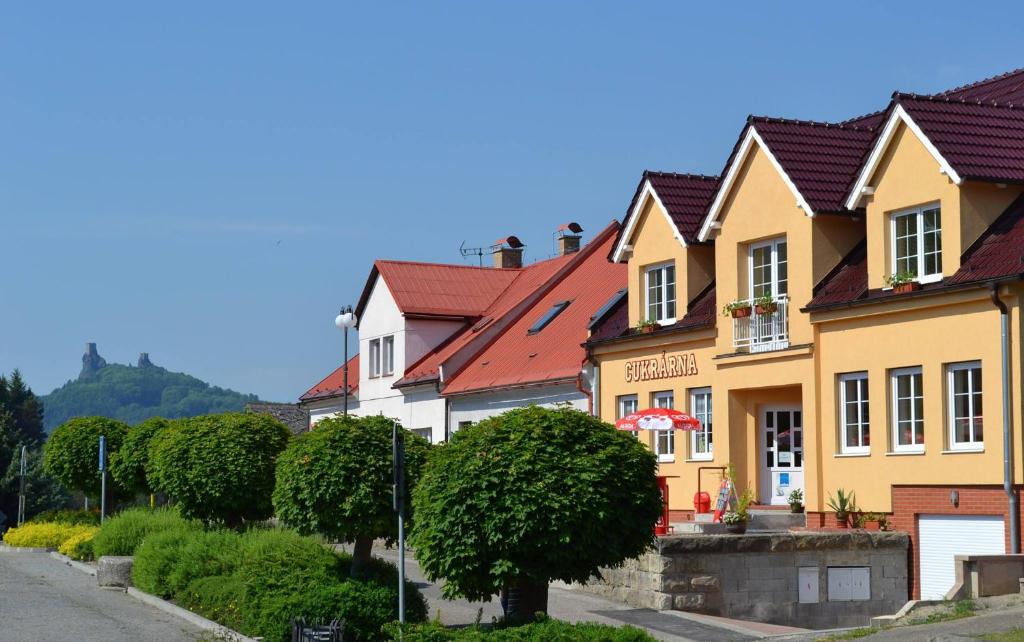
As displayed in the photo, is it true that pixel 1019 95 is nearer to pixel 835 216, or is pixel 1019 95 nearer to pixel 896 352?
pixel 835 216

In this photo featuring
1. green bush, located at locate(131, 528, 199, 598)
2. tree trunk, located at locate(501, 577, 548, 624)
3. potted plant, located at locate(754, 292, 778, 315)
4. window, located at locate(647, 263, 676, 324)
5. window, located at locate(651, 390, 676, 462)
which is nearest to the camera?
tree trunk, located at locate(501, 577, 548, 624)

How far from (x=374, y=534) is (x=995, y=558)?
938 centimetres

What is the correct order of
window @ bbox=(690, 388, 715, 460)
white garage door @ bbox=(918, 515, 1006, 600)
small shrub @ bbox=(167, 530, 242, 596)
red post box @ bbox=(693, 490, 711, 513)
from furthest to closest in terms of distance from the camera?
1. window @ bbox=(690, 388, 715, 460)
2. red post box @ bbox=(693, 490, 711, 513)
3. small shrub @ bbox=(167, 530, 242, 596)
4. white garage door @ bbox=(918, 515, 1006, 600)

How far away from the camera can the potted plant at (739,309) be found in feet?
98.6

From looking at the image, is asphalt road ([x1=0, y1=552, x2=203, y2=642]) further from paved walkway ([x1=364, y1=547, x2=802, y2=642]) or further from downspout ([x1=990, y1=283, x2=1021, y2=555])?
downspout ([x1=990, y1=283, x2=1021, y2=555])

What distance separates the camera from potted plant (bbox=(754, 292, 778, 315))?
2942cm

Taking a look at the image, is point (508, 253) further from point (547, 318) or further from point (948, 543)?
point (948, 543)

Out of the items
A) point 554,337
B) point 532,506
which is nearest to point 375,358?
point 554,337

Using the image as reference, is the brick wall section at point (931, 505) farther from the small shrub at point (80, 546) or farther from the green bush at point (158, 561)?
the small shrub at point (80, 546)

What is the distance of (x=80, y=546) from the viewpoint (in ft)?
115

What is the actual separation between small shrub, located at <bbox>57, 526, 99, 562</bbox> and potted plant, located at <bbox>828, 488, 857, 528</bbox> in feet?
55.7

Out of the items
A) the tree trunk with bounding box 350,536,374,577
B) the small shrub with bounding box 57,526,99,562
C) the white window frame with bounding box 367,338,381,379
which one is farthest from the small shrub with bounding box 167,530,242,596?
the white window frame with bounding box 367,338,381,379

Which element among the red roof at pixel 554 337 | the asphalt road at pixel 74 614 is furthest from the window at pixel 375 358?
the asphalt road at pixel 74 614

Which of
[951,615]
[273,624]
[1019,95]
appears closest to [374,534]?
[273,624]
